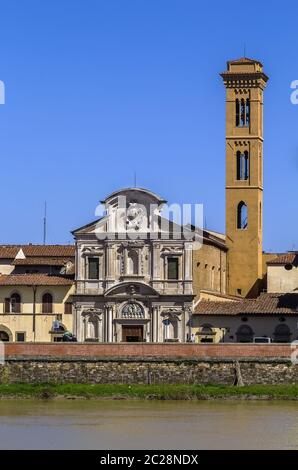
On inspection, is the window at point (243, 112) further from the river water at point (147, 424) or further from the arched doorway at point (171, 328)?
the river water at point (147, 424)

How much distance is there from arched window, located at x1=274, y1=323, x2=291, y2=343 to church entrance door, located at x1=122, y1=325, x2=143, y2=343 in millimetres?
7377

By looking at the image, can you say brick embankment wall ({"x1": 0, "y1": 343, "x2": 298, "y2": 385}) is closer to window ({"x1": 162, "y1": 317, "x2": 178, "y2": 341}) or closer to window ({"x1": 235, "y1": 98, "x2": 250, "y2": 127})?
window ({"x1": 162, "y1": 317, "x2": 178, "y2": 341})

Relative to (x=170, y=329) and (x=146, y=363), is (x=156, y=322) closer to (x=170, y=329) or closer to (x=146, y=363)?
(x=170, y=329)

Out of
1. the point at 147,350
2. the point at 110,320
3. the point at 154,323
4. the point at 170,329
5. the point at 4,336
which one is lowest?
the point at 147,350

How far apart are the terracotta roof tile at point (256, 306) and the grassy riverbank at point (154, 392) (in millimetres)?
9348

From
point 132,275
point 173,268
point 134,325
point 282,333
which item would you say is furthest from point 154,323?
point 282,333

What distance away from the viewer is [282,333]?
8181 cm

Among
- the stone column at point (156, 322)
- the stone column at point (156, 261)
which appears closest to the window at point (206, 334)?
the stone column at point (156, 322)

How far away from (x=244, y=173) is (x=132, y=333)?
1277 cm

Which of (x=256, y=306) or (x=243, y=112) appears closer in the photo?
(x=256, y=306)

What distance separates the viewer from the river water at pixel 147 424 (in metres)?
53.4

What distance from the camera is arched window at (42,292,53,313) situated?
86.8m
